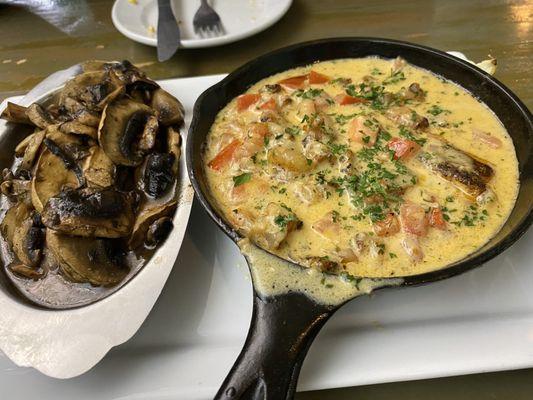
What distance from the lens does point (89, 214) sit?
6.15 feet

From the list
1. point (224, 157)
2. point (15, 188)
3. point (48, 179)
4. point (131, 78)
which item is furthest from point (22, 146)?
point (224, 157)

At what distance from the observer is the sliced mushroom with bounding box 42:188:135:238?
185 centimetres

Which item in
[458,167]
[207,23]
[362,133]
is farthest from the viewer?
[207,23]

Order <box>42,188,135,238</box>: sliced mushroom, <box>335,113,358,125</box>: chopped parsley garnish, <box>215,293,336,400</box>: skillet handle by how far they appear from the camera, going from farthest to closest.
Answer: <box>335,113,358,125</box>: chopped parsley garnish, <box>42,188,135,238</box>: sliced mushroom, <box>215,293,336,400</box>: skillet handle

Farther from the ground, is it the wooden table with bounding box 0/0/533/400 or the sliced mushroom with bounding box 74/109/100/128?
the sliced mushroom with bounding box 74/109/100/128

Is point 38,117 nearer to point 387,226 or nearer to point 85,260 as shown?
point 85,260

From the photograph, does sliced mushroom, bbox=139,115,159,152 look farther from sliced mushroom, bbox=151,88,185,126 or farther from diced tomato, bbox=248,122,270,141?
diced tomato, bbox=248,122,270,141

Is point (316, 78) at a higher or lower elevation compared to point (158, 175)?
higher

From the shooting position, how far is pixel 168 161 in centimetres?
222

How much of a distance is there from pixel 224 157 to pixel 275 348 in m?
1.07

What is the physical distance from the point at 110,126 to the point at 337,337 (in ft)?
4.64

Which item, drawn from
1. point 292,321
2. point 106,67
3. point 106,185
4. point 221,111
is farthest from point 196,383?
point 106,67

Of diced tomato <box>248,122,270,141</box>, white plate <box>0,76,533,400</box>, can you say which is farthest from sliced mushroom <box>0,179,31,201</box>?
diced tomato <box>248,122,270,141</box>

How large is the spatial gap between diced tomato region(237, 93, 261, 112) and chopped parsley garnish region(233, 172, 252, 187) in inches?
20.4
